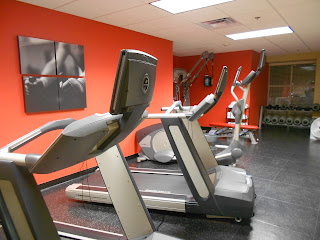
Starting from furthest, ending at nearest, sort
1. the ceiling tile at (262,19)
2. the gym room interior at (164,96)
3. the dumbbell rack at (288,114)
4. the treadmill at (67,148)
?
the dumbbell rack at (288,114) → the ceiling tile at (262,19) → the gym room interior at (164,96) → the treadmill at (67,148)

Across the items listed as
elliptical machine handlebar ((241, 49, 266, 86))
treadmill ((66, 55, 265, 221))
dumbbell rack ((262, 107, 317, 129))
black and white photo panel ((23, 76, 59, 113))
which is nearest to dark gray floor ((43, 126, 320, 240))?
treadmill ((66, 55, 265, 221))

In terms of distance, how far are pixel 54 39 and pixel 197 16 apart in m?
2.11

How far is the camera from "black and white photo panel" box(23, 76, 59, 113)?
2.94 metres

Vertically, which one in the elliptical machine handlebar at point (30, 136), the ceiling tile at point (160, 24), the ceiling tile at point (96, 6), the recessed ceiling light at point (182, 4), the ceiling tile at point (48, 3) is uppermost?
the recessed ceiling light at point (182, 4)

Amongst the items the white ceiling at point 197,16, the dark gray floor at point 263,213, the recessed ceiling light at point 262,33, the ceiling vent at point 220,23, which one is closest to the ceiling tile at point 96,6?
the white ceiling at point 197,16

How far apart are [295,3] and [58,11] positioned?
10.4ft

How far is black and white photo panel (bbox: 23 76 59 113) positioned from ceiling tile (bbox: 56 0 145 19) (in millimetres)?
965

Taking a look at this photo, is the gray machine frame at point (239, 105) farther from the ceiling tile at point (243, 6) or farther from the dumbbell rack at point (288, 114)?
the dumbbell rack at point (288, 114)

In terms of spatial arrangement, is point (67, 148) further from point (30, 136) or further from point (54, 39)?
point (54, 39)

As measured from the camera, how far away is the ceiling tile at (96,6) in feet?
9.78

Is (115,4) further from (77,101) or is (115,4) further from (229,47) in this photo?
(229,47)

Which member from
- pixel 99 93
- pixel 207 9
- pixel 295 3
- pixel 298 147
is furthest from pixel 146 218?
pixel 298 147

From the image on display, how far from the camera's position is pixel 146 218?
186 centimetres

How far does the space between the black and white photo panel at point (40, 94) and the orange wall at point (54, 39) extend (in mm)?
77
